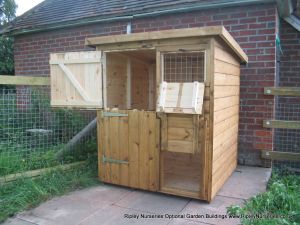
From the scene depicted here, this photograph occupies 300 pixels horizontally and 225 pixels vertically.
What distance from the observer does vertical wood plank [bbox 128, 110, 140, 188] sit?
12.7ft

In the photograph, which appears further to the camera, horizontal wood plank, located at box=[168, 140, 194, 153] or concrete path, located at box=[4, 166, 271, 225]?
horizontal wood plank, located at box=[168, 140, 194, 153]

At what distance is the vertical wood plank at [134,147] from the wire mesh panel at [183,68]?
2.90 feet

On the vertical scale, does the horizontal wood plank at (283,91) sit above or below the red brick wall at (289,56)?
below

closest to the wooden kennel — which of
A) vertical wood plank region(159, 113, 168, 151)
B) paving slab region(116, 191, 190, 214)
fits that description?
vertical wood plank region(159, 113, 168, 151)

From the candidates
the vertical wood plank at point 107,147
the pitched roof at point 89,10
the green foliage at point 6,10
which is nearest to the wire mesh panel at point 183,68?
the vertical wood plank at point 107,147

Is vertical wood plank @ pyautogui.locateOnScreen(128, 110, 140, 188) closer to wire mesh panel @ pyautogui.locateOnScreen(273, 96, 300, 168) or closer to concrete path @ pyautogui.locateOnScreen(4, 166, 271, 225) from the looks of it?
concrete path @ pyautogui.locateOnScreen(4, 166, 271, 225)

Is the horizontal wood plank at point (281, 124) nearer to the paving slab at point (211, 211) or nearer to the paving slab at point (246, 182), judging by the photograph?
the paving slab at point (246, 182)

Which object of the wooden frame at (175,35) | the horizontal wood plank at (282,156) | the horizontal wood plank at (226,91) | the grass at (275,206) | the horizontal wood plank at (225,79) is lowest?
the grass at (275,206)

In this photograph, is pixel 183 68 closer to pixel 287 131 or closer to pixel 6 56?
pixel 287 131

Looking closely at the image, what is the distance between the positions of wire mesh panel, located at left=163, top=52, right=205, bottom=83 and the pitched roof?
1.30 meters

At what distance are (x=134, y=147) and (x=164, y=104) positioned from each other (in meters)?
0.85

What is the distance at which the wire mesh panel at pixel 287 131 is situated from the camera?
5348 millimetres

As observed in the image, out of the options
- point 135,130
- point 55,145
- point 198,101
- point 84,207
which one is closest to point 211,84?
point 198,101

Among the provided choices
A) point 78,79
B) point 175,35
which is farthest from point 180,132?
point 78,79
